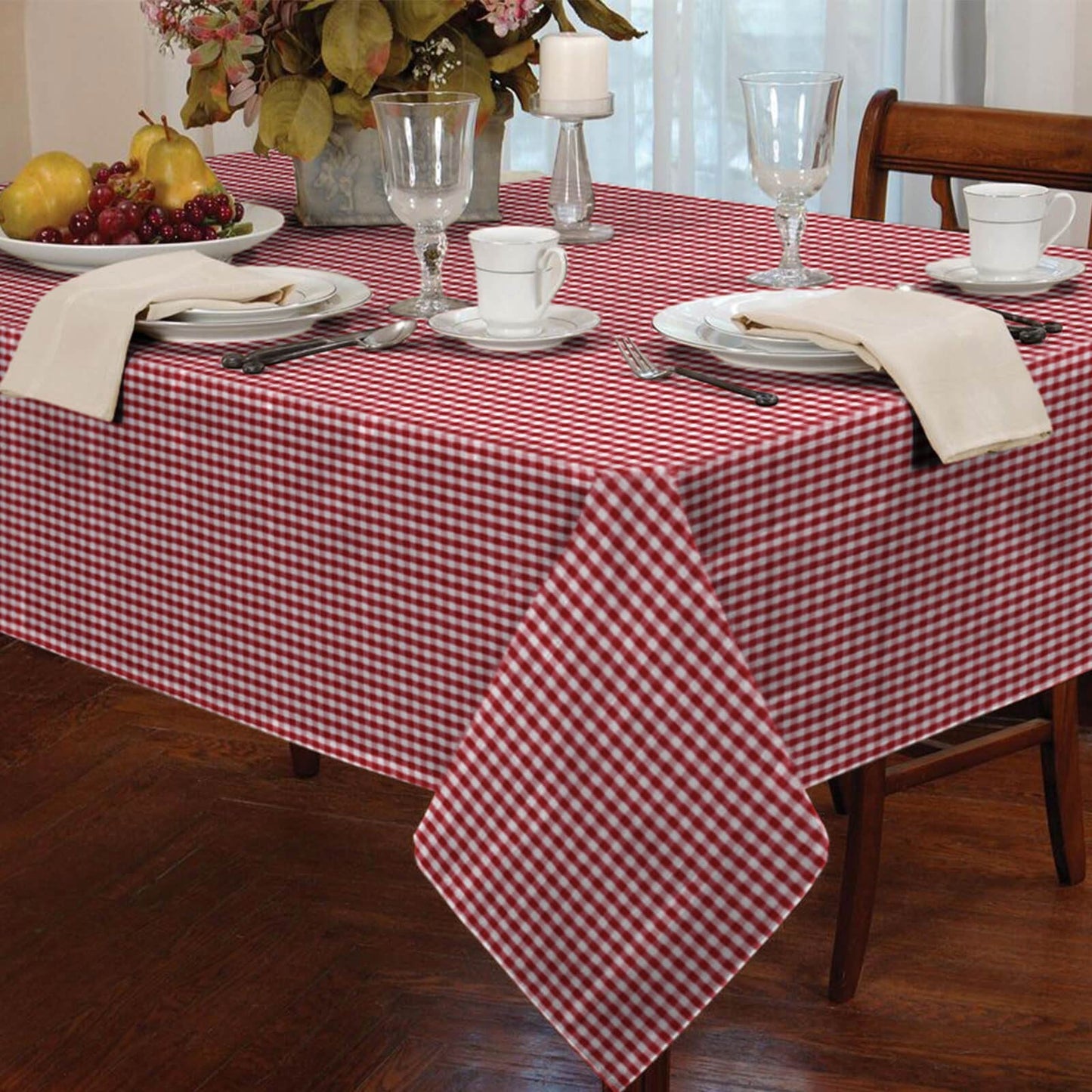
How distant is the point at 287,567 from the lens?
1.32 meters

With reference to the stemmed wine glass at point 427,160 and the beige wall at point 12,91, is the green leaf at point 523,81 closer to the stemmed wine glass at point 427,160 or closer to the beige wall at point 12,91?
the stemmed wine glass at point 427,160

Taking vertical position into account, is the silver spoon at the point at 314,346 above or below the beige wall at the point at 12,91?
below

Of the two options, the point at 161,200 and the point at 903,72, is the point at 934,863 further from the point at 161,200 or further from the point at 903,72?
the point at 903,72

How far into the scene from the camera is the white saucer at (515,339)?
140cm

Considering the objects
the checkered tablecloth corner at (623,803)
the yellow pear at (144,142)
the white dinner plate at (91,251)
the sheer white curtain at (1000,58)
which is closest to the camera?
the checkered tablecloth corner at (623,803)

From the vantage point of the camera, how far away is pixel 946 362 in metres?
1.28

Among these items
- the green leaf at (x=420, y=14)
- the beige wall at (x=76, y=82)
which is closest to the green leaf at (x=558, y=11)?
the green leaf at (x=420, y=14)

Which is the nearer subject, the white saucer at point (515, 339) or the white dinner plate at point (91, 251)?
the white saucer at point (515, 339)

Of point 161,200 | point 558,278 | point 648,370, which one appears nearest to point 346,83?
point 161,200

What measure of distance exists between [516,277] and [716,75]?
6.01 feet

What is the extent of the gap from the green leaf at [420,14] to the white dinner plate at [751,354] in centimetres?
48

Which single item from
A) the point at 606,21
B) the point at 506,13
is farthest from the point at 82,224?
the point at 606,21

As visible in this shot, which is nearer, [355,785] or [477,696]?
[477,696]

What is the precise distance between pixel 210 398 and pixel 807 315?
1.46 ft
